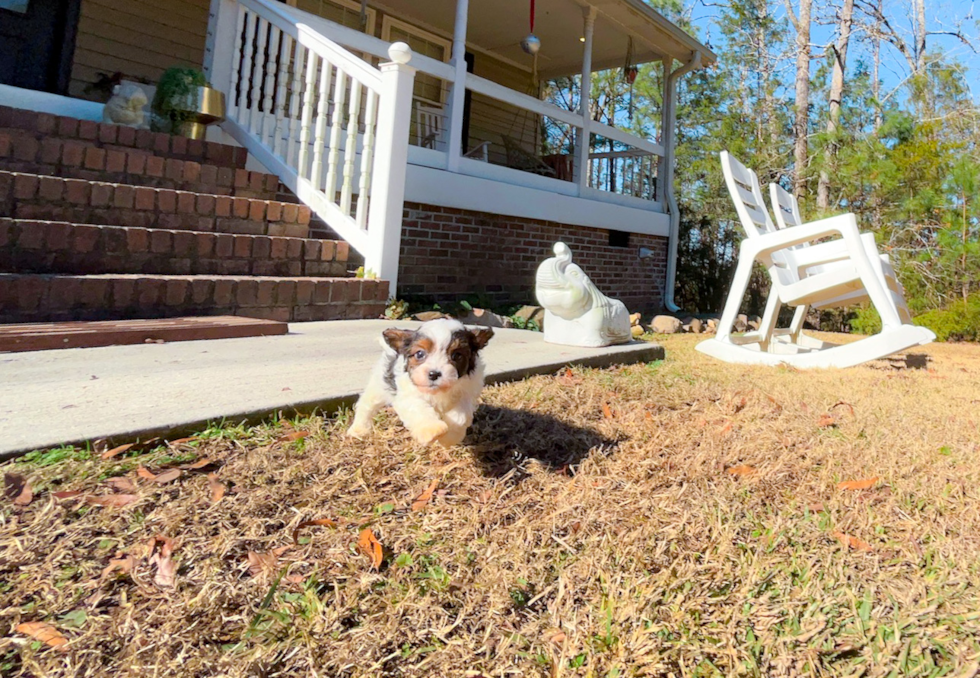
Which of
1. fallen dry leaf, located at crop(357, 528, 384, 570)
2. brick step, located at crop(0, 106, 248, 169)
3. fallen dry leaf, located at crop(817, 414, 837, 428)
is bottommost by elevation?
fallen dry leaf, located at crop(357, 528, 384, 570)

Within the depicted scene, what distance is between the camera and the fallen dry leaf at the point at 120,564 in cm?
136

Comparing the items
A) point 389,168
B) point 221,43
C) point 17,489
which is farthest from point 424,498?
point 221,43

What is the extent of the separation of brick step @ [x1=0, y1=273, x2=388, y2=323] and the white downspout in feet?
20.4

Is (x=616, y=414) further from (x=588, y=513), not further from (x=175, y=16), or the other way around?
(x=175, y=16)

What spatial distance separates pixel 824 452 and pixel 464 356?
4.74 feet

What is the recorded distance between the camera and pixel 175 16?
23.2 feet

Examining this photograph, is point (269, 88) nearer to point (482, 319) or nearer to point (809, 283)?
point (482, 319)

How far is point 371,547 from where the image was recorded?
1.56 meters

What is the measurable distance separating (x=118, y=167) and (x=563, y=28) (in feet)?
24.3

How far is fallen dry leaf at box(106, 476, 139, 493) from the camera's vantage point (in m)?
1.67

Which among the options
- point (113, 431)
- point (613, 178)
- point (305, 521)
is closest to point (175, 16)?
point (613, 178)

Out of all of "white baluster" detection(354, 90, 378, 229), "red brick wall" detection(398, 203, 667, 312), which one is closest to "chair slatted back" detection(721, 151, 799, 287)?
"red brick wall" detection(398, 203, 667, 312)

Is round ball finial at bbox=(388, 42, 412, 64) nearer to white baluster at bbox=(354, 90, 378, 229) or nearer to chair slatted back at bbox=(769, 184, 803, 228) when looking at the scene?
white baluster at bbox=(354, 90, 378, 229)

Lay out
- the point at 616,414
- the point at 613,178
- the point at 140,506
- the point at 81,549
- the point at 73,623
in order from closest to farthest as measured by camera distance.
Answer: the point at 73,623 → the point at 81,549 → the point at 140,506 → the point at 616,414 → the point at 613,178
